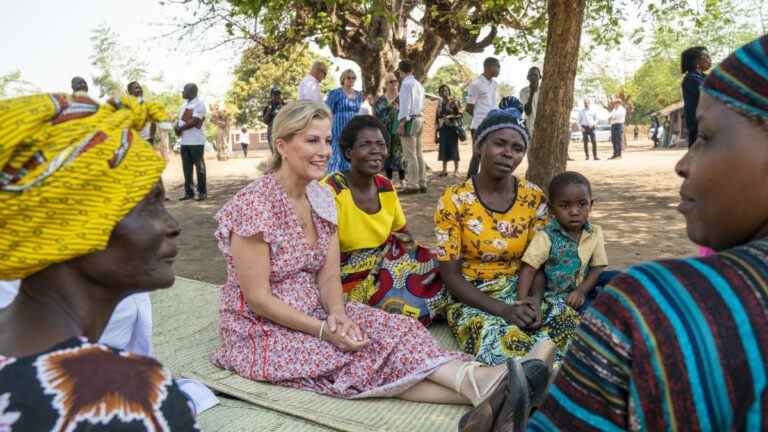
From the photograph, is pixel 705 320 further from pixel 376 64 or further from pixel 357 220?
pixel 376 64

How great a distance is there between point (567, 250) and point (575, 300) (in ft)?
0.86

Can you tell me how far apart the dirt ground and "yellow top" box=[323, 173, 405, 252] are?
227cm

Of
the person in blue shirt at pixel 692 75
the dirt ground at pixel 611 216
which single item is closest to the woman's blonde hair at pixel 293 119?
the dirt ground at pixel 611 216

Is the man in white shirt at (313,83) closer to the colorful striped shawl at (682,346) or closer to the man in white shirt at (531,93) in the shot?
the man in white shirt at (531,93)

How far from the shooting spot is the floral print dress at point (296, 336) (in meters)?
2.70

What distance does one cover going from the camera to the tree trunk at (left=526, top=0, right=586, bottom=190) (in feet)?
16.4

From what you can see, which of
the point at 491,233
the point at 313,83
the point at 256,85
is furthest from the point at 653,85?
the point at 491,233

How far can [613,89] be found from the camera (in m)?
53.2

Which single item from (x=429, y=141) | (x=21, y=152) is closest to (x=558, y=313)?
(x=21, y=152)

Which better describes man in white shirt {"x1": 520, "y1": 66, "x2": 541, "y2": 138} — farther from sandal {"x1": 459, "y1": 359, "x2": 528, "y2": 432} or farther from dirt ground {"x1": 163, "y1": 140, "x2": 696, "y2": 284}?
sandal {"x1": 459, "y1": 359, "x2": 528, "y2": 432}

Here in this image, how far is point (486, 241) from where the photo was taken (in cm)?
327

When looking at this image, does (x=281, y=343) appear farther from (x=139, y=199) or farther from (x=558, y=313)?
(x=139, y=199)

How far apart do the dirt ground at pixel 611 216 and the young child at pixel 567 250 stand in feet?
6.69

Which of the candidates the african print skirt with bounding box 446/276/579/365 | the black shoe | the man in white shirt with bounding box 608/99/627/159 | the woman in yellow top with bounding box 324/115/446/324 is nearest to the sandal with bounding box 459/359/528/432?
the black shoe
